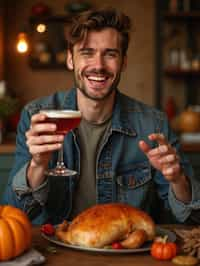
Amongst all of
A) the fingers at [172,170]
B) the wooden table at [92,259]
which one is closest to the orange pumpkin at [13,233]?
the wooden table at [92,259]

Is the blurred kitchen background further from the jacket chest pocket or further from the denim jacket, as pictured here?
the jacket chest pocket

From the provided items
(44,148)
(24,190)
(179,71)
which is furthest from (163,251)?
(179,71)

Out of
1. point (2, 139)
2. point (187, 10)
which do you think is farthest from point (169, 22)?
point (2, 139)

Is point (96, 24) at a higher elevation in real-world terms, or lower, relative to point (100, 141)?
higher

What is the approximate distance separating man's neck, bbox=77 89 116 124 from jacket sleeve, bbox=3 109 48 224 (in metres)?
0.24

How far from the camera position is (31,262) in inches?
57.8

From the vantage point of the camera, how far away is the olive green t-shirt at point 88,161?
7.59 ft

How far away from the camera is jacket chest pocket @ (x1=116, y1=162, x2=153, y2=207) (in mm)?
2344

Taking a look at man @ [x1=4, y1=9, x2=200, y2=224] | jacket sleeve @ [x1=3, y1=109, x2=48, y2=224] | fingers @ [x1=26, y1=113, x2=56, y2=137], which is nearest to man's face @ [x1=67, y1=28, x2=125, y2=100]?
man @ [x1=4, y1=9, x2=200, y2=224]

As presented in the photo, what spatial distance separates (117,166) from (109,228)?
0.81 m

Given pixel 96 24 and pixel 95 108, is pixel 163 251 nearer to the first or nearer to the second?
pixel 95 108

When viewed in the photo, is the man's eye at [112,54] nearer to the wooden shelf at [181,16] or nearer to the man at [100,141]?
the man at [100,141]

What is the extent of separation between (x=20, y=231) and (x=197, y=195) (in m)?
0.75

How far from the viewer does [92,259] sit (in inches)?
61.3
